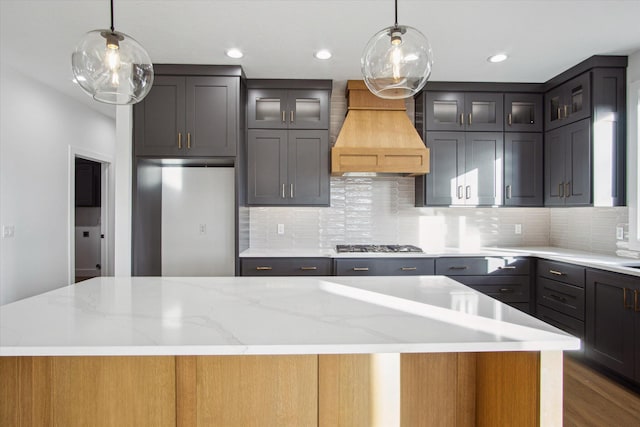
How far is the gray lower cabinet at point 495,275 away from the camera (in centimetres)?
321

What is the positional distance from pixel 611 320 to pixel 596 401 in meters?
0.62

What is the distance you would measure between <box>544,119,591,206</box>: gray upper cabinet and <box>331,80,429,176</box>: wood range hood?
132 centimetres

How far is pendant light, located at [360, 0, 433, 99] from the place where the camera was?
1.35 meters

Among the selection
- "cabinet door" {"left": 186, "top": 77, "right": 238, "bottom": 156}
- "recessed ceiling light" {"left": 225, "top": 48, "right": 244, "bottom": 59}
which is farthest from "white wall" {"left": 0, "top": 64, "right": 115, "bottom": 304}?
"recessed ceiling light" {"left": 225, "top": 48, "right": 244, "bottom": 59}

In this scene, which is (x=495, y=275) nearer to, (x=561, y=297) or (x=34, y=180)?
(x=561, y=297)

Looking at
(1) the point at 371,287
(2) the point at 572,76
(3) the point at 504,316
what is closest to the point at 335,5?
(1) the point at 371,287

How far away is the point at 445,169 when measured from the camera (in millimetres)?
3490

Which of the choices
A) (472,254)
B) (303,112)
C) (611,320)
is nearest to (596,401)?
(611,320)

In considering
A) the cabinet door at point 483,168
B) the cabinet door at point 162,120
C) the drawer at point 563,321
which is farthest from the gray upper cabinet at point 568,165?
the cabinet door at point 162,120

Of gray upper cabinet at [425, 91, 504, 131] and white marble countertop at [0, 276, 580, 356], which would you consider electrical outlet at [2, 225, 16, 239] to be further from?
gray upper cabinet at [425, 91, 504, 131]

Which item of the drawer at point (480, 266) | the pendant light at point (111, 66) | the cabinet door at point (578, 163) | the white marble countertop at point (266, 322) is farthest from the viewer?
the drawer at point (480, 266)

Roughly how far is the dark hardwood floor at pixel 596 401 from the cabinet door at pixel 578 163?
1.44m

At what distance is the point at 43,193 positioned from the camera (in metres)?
3.62

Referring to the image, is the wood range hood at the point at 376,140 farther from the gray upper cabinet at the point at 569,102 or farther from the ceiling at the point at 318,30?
the gray upper cabinet at the point at 569,102
